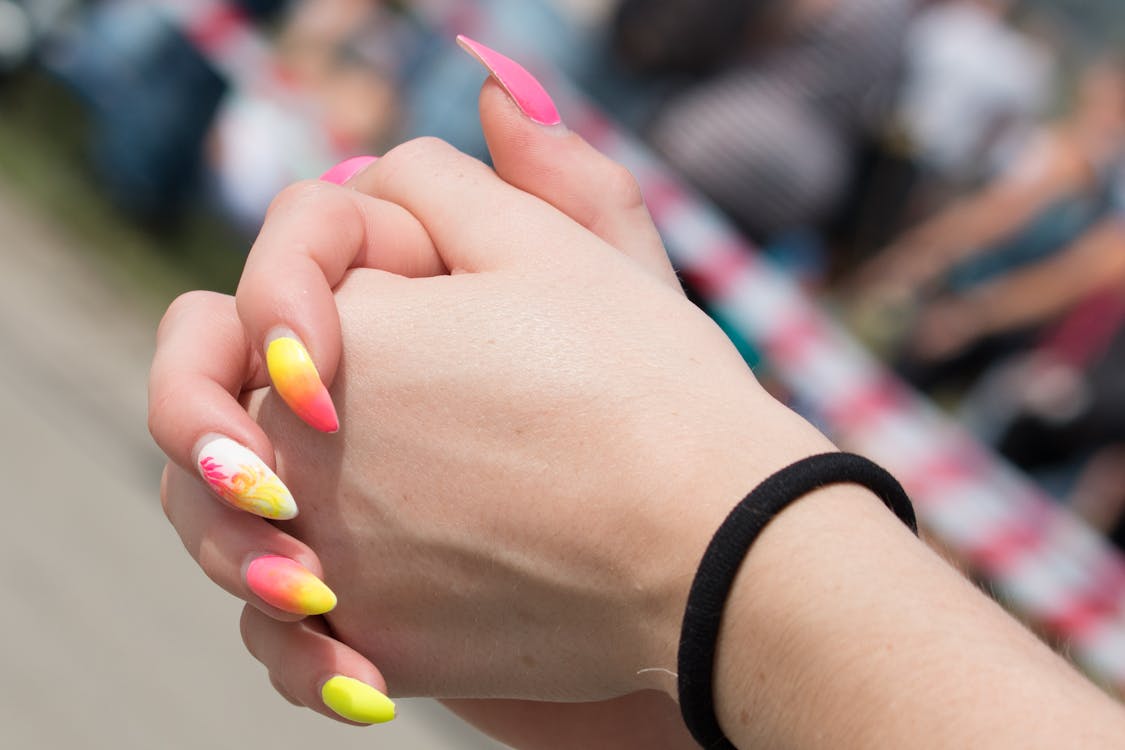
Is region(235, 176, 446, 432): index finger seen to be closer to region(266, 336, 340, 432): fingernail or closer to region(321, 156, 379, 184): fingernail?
region(266, 336, 340, 432): fingernail

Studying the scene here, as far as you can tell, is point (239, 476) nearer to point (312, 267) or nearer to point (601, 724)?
point (312, 267)

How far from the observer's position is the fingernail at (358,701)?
977 millimetres

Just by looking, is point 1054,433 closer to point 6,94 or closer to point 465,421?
point 465,421

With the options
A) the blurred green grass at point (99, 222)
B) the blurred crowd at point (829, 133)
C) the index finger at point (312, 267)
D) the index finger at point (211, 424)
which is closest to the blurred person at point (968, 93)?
the blurred crowd at point (829, 133)

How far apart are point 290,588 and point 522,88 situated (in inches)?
19.7

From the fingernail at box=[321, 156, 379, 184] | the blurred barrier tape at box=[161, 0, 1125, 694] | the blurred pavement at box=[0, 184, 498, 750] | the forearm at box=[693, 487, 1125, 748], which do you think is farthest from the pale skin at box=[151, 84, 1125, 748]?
the blurred barrier tape at box=[161, 0, 1125, 694]

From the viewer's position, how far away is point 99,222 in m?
4.86

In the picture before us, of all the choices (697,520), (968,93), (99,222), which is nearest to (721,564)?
(697,520)

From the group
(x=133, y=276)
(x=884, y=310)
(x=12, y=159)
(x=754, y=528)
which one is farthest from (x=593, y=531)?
(x=12, y=159)

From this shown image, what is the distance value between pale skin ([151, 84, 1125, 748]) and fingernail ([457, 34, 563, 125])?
0.02m

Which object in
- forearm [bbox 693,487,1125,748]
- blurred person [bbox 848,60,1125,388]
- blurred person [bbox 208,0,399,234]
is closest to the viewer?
forearm [bbox 693,487,1125,748]

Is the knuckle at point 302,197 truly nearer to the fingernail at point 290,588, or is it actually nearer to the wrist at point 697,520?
the fingernail at point 290,588

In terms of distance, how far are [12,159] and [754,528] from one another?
16.5 feet

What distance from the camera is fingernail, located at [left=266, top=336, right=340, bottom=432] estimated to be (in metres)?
0.93
